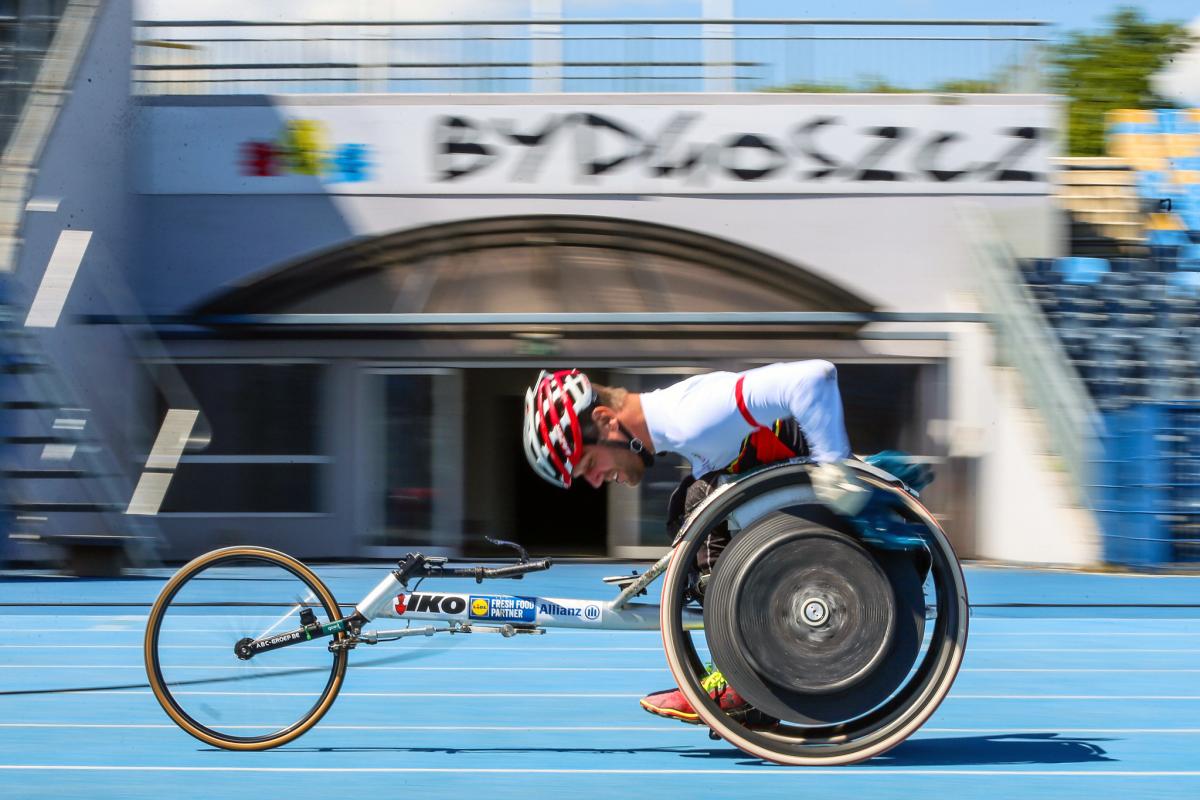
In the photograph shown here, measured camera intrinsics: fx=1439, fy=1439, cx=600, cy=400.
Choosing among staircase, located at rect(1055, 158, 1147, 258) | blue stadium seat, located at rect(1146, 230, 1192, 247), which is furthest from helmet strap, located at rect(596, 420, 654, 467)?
blue stadium seat, located at rect(1146, 230, 1192, 247)

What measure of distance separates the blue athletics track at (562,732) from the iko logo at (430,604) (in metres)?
0.19

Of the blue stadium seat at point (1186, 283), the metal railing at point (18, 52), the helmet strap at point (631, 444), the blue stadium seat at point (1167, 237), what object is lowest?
the blue stadium seat at point (1186, 283)

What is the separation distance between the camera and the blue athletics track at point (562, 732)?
15.7 feet

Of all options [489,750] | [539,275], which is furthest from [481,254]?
[489,750]

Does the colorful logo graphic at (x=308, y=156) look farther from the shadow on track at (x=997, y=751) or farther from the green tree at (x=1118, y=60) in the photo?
the green tree at (x=1118, y=60)

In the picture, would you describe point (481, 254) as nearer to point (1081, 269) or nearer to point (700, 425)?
point (1081, 269)

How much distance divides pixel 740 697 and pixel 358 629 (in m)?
1.36

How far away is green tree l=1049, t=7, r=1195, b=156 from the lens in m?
40.9

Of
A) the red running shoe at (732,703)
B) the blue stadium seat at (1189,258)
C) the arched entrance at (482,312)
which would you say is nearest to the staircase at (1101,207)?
the blue stadium seat at (1189,258)

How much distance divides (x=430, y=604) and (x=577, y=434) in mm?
926

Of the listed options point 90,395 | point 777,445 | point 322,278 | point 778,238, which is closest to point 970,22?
point 778,238

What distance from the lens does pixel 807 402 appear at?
4535mm

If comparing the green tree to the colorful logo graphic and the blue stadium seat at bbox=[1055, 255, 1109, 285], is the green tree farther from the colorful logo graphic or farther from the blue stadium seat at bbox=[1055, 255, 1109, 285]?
the colorful logo graphic

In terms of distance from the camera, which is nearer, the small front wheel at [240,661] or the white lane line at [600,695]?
the small front wheel at [240,661]
